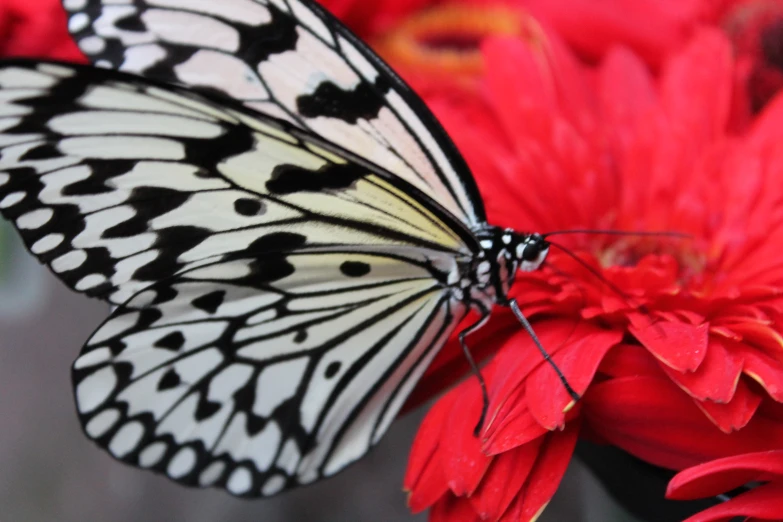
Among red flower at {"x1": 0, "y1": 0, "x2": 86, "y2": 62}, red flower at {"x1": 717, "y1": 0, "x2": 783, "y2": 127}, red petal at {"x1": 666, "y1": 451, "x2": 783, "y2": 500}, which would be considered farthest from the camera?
red flower at {"x1": 717, "y1": 0, "x2": 783, "y2": 127}

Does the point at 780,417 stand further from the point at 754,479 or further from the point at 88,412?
the point at 88,412

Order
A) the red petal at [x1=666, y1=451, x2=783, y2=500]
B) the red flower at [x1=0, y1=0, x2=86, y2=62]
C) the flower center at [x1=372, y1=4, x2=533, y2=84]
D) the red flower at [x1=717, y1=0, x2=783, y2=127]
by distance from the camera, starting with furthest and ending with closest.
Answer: the flower center at [x1=372, y1=4, x2=533, y2=84] < the red flower at [x1=717, y1=0, x2=783, y2=127] < the red flower at [x1=0, y1=0, x2=86, y2=62] < the red petal at [x1=666, y1=451, x2=783, y2=500]

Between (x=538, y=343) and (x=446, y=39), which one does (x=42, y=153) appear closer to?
(x=538, y=343)

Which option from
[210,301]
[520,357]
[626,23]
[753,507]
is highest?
[626,23]

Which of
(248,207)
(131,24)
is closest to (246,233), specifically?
(248,207)

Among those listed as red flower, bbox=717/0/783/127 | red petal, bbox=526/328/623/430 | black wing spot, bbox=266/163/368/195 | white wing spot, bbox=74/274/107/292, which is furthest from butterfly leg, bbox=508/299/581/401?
red flower, bbox=717/0/783/127

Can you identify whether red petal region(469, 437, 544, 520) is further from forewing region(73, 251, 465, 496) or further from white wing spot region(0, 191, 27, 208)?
white wing spot region(0, 191, 27, 208)
